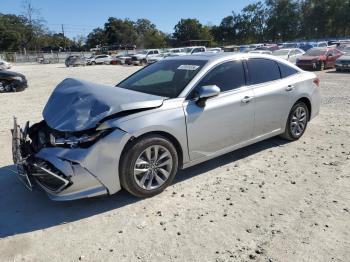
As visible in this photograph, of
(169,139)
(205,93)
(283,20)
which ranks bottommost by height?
(169,139)

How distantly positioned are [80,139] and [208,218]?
1.60 metres

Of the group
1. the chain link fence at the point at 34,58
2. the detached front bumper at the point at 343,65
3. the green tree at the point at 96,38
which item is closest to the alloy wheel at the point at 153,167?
the detached front bumper at the point at 343,65

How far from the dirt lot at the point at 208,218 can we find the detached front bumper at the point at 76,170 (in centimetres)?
32

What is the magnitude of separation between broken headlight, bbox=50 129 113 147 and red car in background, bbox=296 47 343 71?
1921 cm

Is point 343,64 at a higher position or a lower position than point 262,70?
higher

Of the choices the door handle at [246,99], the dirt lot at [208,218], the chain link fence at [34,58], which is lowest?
the dirt lot at [208,218]

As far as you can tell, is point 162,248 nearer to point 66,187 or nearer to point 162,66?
point 66,187

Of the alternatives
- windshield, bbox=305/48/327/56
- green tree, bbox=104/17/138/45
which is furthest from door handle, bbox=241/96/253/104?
green tree, bbox=104/17/138/45

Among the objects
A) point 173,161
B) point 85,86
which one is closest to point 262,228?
point 173,161

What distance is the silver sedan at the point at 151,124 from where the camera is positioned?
3.68 metres

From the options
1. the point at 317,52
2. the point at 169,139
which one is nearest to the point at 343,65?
the point at 317,52

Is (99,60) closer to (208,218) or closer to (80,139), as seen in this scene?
(80,139)

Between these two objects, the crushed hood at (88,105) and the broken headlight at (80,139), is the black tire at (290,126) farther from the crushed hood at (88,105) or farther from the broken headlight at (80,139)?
the broken headlight at (80,139)

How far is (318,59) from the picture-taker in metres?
20.4
